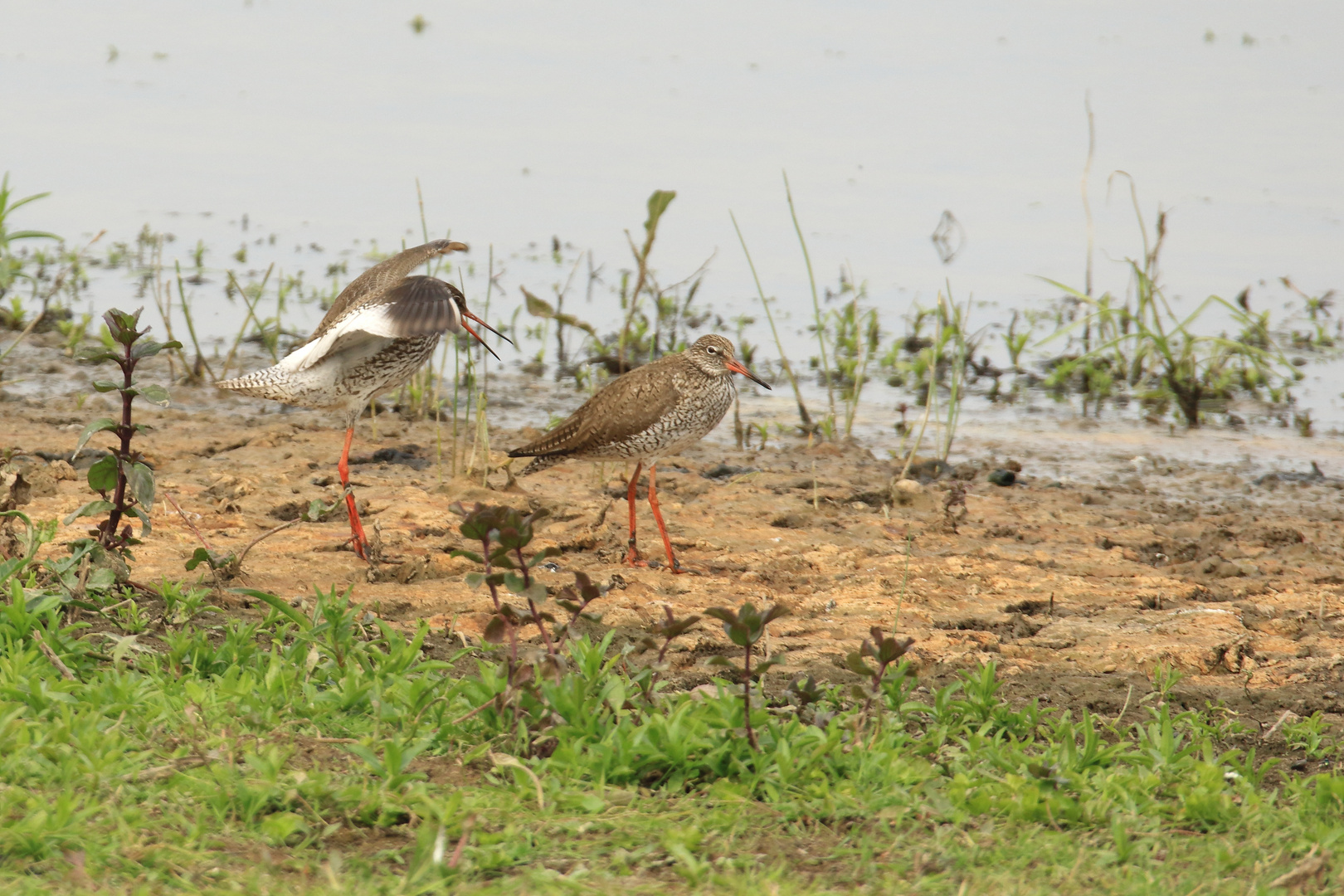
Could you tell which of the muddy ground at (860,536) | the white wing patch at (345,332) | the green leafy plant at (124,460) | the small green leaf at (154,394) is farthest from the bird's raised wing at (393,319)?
the small green leaf at (154,394)

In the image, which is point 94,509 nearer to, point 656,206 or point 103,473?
point 103,473

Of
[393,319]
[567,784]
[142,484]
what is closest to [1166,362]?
[393,319]

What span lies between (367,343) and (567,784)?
2.89 meters

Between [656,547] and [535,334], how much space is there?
450cm

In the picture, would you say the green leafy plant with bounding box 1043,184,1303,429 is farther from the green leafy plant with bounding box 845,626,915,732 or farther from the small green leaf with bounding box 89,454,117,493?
the small green leaf with bounding box 89,454,117,493

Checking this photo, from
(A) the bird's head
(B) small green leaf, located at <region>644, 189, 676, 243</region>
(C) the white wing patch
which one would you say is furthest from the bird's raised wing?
(B) small green leaf, located at <region>644, 189, 676, 243</region>

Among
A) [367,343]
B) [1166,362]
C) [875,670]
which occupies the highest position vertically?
[1166,362]

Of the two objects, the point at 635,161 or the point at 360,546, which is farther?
the point at 635,161

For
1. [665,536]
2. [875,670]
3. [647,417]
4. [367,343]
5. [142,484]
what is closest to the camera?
[875,670]

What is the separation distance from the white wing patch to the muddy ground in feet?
2.21

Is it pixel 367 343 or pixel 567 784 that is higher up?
pixel 367 343

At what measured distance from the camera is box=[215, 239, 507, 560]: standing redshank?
17.8 ft

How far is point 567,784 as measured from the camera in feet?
11.6

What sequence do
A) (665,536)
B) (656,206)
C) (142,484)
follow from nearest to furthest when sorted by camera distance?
(142,484) < (665,536) < (656,206)
